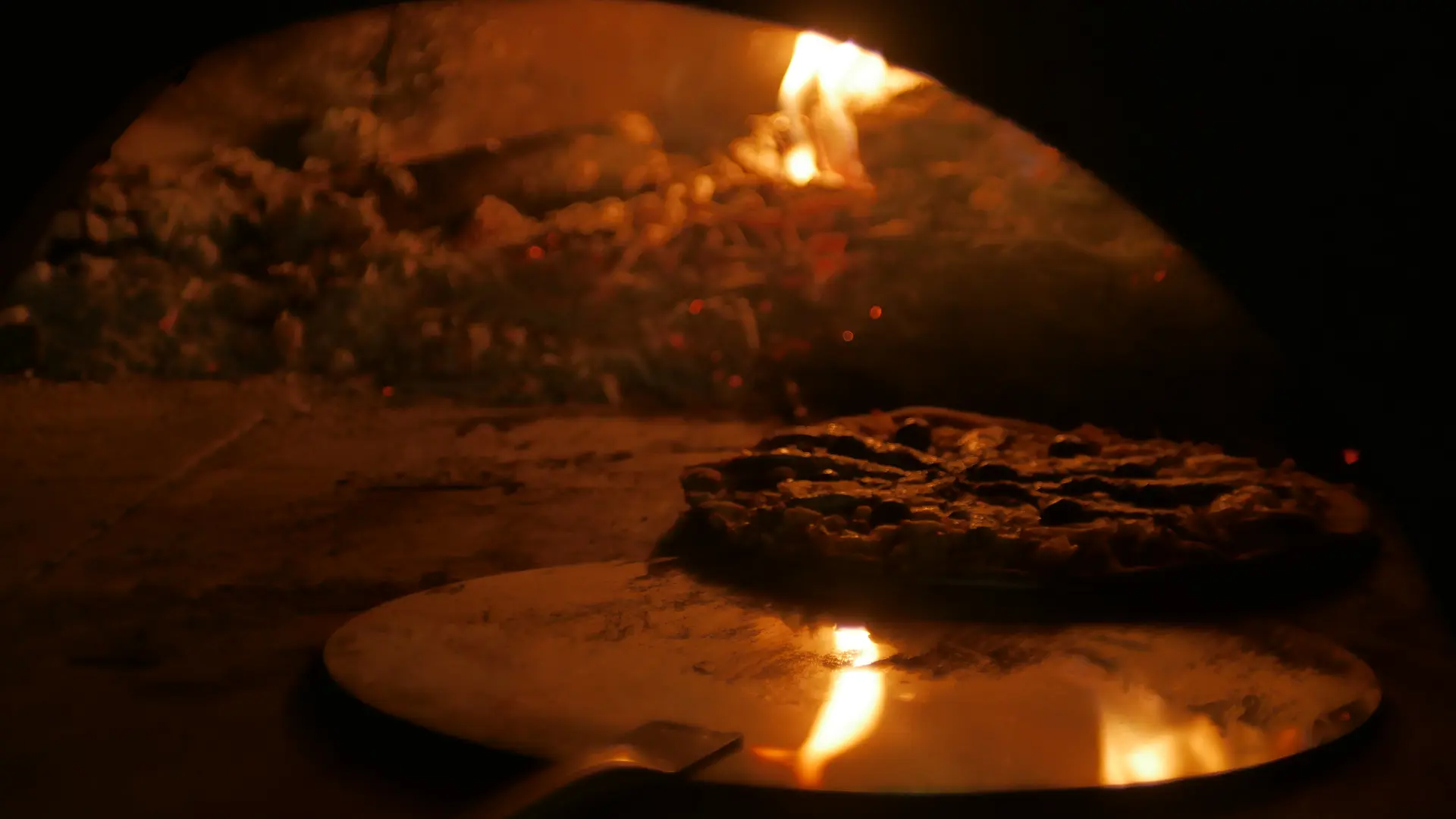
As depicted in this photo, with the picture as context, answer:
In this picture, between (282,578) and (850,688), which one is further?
(282,578)

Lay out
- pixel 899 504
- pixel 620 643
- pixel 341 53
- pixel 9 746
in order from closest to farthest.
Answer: pixel 9 746
pixel 620 643
pixel 899 504
pixel 341 53

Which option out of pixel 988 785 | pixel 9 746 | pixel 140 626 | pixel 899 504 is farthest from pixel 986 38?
pixel 140 626

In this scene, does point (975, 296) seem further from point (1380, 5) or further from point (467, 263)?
point (1380, 5)

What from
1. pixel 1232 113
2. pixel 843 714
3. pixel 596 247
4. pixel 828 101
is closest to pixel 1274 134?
pixel 1232 113

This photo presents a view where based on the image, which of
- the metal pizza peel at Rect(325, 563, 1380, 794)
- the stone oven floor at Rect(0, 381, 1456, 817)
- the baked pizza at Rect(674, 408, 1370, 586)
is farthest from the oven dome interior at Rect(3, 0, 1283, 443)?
the metal pizza peel at Rect(325, 563, 1380, 794)

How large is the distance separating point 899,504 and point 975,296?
102cm

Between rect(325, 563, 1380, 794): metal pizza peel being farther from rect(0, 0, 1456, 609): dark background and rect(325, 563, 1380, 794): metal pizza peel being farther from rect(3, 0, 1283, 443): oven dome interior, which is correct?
rect(3, 0, 1283, 443): oven dome interior

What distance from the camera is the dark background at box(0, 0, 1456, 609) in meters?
0.82

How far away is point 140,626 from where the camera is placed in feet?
4.42

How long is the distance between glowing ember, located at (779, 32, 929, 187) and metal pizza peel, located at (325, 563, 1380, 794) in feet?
4.11

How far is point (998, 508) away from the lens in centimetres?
142

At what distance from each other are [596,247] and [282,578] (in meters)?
1.17

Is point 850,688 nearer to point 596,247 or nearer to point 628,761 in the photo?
point 628,761

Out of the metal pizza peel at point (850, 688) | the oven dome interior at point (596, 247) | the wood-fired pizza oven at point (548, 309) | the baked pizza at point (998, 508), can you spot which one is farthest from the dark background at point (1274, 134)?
the oven dome interior at point (596, 247)
